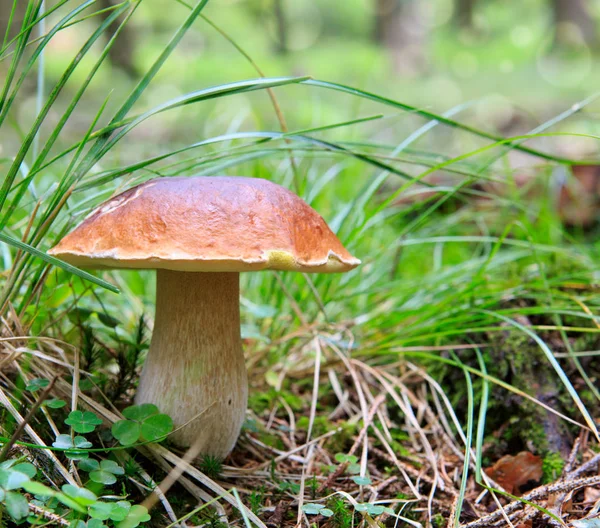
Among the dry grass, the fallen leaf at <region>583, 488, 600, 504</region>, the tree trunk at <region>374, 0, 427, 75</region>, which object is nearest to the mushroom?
the dry grass

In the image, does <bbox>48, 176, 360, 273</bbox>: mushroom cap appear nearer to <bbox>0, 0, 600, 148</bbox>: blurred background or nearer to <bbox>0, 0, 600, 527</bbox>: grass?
<bbox>0, 0, 600, 527</bbox>: grass

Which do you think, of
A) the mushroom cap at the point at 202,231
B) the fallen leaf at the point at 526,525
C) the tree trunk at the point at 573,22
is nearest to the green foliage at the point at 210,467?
the mushroom cap at the point at 202,231

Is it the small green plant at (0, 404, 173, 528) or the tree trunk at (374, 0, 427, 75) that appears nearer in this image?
the small green plant at (0, 404, 173, 528)

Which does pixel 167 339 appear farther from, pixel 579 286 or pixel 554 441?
pixel 579 286

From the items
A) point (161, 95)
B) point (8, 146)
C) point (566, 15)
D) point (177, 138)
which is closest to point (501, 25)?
point (566, 15)

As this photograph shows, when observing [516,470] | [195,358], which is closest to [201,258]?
[195,358]

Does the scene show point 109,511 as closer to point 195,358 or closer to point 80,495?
point 80,495

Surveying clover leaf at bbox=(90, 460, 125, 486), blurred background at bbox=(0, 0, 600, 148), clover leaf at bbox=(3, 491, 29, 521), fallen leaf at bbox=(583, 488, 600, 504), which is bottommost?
fallen leaf at bbox=(583, 488, 600, 504)
